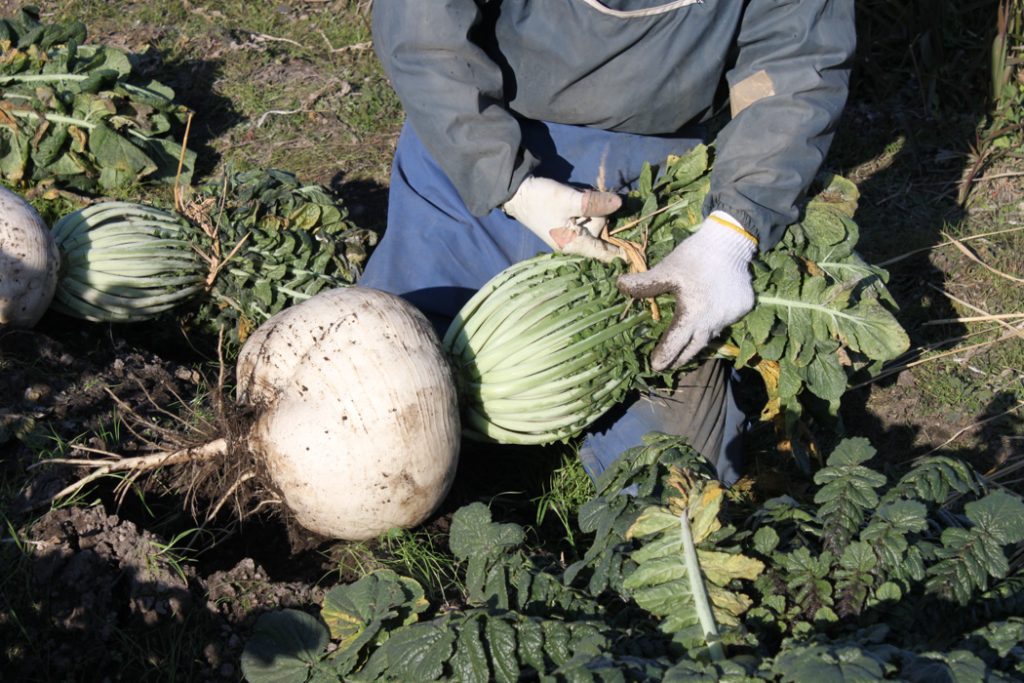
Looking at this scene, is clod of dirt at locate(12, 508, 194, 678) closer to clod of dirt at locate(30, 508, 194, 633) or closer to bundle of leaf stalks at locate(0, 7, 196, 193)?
clod of dirt at locate(30, 508, 194, 633)

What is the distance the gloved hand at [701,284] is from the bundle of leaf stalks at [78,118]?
2.08 meters

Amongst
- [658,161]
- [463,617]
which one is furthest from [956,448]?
[463,617]

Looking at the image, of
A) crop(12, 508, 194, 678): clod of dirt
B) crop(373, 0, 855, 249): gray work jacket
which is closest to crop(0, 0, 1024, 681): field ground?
crop(12, 508, 194, 678): clod of dirt

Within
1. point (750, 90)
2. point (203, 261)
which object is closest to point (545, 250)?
point (750, 90)

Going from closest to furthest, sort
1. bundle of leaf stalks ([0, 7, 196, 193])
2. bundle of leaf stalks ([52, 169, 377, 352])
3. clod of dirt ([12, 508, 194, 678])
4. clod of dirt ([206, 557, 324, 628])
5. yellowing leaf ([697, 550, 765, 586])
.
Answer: yellowing leaf ([697, 550, 765, 586])
clod of dirt ([12, 508, 194, 678])
clod of dirt ([206, 557, 324, 628])
bundle of leaf stalks ([52, 169, 377, 352])
bundle of leaf stalks ([0, 7, 196, 193])

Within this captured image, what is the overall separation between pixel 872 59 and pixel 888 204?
912 millimetres

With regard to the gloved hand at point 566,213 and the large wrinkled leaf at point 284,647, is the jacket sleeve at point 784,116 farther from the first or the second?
A: the large wrinkled leaf at point 284,647

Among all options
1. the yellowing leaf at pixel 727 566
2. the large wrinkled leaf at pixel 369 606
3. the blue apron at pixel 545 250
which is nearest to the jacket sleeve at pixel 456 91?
the blue apron at pixel 545 250

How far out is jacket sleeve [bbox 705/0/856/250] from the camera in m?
3.12

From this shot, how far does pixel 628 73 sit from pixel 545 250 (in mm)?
616

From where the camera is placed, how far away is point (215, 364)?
3.69 meters

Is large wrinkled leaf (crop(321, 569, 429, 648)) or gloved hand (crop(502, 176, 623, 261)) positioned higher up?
gloved hand (crop(502, 176, 623, 261))

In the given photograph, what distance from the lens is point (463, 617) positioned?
2285mm

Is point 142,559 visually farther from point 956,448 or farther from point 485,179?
point 956,448
